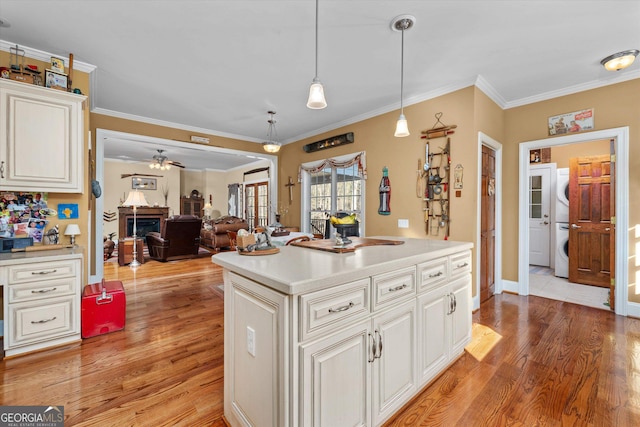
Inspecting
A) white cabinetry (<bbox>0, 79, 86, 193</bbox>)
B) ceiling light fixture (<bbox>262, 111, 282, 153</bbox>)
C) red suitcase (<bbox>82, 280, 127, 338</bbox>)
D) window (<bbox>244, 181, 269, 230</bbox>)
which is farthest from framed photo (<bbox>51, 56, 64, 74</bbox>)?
window (<bbox>244, 181, 269, 230</bbox>)

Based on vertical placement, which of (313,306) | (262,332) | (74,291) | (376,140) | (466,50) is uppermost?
A: (466,50)

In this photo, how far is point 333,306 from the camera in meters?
1.23

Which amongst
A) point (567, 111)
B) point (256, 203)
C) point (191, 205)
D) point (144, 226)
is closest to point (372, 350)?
point (567, 111)

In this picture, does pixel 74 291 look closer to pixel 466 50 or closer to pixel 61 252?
pixel 61 252

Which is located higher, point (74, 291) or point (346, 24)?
point (346, 24)

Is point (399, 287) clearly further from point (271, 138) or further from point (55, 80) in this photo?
point (271, 138)

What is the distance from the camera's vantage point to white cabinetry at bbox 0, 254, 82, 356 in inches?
87.0

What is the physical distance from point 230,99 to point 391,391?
3.88 m

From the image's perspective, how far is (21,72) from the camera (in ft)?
7.94

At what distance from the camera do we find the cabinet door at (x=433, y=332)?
1.76 meters

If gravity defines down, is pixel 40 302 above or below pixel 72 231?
below

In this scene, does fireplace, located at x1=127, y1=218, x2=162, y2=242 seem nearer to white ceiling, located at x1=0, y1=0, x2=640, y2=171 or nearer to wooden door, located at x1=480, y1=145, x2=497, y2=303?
white ceiling, located at x1=0, y1=0, x2=640, y2=171

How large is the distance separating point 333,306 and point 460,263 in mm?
1395

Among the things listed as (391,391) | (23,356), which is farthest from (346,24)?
(23,356)
